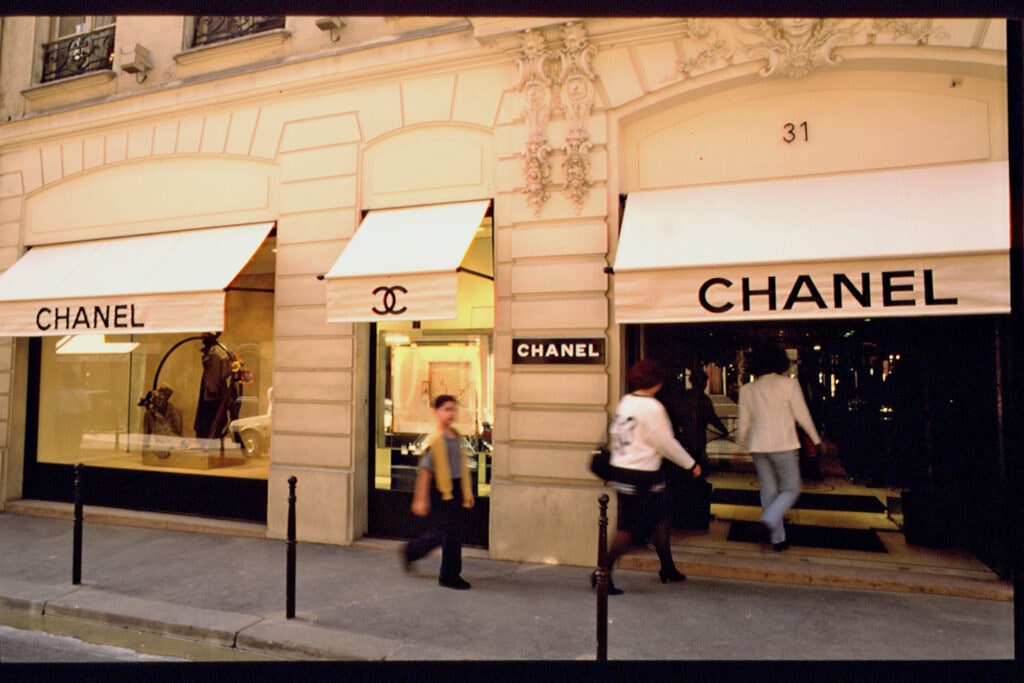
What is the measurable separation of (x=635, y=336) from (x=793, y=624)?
3.12 metres

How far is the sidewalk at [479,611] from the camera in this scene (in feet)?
14.8

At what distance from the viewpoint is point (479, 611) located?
17.1 feet

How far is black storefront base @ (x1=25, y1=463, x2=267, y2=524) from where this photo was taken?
834cm

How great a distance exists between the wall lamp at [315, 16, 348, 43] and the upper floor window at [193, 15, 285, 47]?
822mm

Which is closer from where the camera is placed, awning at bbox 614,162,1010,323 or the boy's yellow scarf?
awning at bbox 614,162,1010,323

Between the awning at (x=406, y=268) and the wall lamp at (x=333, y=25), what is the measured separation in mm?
2536

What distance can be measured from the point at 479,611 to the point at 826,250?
426cm

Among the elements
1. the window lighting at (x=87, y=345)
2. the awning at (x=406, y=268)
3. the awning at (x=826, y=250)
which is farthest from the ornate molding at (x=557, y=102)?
the window lighting at (x=87, y=345)

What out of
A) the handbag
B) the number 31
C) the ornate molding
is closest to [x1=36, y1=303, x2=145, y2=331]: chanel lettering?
the ornate molding

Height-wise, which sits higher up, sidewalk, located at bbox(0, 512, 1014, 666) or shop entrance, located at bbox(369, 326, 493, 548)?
shop entrance, located at bbox(369, 326, 493, 548)

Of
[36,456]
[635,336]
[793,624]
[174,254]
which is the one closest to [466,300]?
[635,336]

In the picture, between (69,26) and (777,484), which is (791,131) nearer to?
(777,484)

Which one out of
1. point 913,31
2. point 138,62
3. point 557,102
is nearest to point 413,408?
point 557,102

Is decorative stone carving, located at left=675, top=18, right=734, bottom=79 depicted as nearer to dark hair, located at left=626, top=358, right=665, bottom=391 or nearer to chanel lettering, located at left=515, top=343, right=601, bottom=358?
chanel lettering, located at left=515, top=343, right=601, bottom=358
